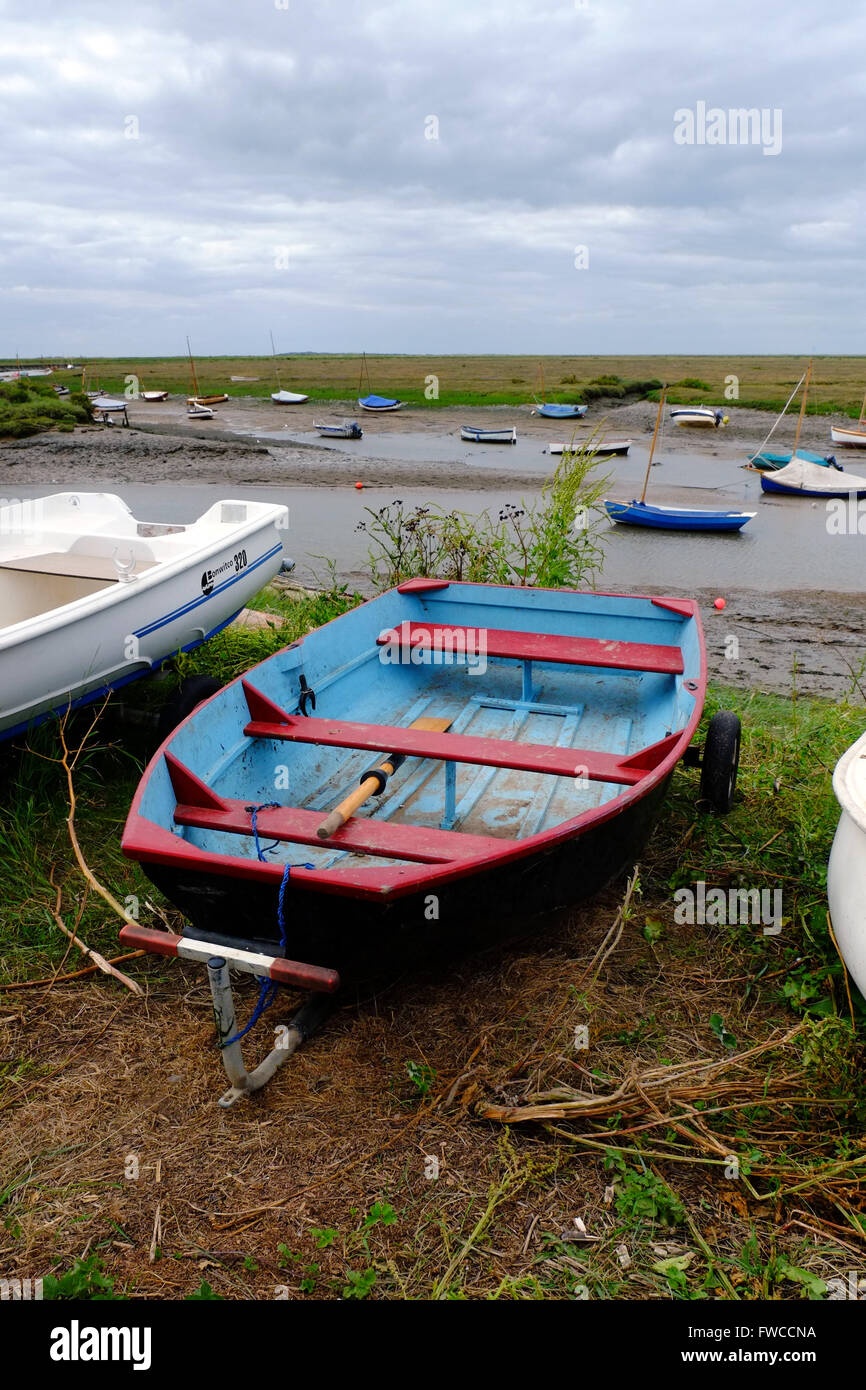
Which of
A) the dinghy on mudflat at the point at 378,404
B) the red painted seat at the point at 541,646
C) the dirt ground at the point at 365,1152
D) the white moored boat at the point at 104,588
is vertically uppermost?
the dinghy on mudflat at the point at 378,404

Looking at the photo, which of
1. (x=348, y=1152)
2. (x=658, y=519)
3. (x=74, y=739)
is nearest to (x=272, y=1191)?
(x=348, y=1152)

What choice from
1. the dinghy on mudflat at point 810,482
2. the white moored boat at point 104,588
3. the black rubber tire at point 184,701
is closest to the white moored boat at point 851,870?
the black rubber tire at point 184,701

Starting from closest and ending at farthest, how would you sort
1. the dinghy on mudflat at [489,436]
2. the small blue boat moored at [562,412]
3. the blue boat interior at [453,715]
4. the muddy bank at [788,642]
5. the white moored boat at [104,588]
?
the blue boat interior at [453,715]
the white moored boat at [104,588]
the muddy bank at [788,642]
the dinghy on mudflat at [489,436]
the small blue boat moored at [562,412]

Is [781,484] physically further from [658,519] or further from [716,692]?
[716,692]

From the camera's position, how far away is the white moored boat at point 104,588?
172 inches

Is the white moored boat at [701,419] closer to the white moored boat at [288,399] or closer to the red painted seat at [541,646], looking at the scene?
the white moored boat at [288,399]

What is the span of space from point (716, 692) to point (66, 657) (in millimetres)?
4775

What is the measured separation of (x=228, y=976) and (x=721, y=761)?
9.38 ft

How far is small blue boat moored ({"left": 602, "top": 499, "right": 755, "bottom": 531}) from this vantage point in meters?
14.6

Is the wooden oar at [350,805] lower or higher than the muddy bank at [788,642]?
higher

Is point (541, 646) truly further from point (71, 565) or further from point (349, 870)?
point (71, 565)

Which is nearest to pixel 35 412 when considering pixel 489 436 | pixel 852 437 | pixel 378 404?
pixel 489 436

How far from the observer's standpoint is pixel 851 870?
2998 millimetres

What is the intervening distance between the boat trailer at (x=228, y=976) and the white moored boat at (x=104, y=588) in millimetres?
2077
